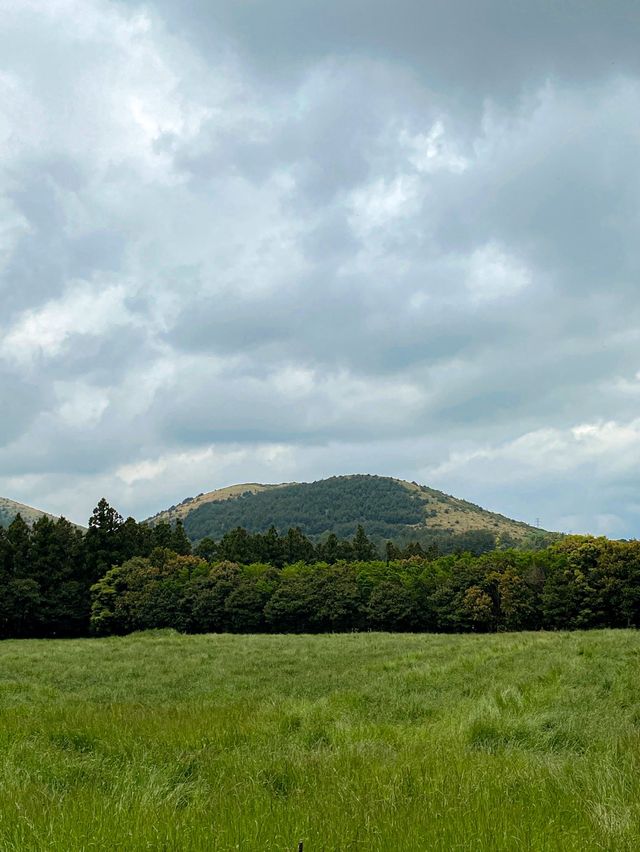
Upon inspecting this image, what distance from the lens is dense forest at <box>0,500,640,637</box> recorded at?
62.7 metres

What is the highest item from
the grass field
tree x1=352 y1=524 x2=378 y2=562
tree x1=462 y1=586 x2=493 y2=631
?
tree x1=352 y1=524 x2=378 y2=562

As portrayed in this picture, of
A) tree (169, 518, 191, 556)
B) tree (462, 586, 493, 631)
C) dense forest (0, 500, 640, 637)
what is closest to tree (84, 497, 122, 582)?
dense forest (0, 500, 640, 637)

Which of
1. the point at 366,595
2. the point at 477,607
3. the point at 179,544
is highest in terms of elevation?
the point at 179,544

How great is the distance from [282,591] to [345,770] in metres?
66.6

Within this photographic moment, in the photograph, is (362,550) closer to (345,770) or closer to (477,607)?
(477,607)

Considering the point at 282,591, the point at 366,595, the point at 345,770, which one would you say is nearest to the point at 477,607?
the point at 366,595

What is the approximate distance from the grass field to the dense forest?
50.6 m

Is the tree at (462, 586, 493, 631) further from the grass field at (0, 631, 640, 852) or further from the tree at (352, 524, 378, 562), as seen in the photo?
the grass field at (0, 631, 640, 852)

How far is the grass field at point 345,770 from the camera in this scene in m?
4.41

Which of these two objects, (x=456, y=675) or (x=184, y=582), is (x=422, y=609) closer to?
(x=184, y=582)

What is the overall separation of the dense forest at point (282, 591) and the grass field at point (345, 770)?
166 ft

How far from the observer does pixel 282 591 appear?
234ft

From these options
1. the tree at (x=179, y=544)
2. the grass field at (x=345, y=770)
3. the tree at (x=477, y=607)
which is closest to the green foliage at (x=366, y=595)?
the tree at (x=477, y=607)

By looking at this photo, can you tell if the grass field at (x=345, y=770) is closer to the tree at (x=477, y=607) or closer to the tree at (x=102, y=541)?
the tree at (x=477, y=607)
